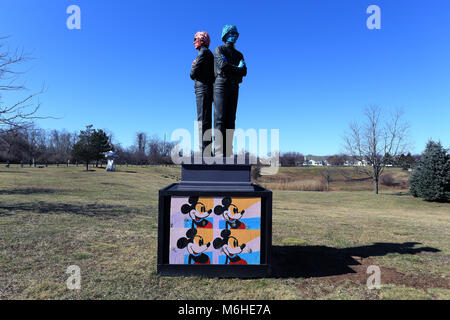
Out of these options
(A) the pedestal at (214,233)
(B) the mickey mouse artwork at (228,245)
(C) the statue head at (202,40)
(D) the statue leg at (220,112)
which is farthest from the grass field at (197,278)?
(C) the statue head at (202,40)

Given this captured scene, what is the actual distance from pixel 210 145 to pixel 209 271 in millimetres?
2255

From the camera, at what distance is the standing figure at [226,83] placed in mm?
4801

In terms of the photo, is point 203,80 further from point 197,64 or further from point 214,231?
point 214,231

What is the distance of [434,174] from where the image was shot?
18812 millimetres

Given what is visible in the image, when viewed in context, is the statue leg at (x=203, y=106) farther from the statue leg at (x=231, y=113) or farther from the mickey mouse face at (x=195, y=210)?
the mickey mouse face at (x=195, y=210)

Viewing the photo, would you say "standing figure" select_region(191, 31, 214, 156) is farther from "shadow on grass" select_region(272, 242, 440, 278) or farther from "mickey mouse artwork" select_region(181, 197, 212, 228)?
"shadow on grass" select_region(272, 242, 440, 278)

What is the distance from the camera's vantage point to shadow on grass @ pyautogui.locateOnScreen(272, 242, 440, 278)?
4.60 meters

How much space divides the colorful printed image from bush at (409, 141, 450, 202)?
20615mm

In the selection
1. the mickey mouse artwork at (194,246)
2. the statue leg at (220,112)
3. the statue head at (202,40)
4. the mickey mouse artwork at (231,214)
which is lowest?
the mickey mouse artwork at (194,246)

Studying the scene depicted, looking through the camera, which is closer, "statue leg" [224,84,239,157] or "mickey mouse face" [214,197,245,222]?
"mickey mouse face" [214,197,245,222]

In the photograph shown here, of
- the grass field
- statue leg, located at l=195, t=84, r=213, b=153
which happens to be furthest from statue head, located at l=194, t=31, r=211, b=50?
the grass field

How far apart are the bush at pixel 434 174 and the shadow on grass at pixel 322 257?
1550 cm

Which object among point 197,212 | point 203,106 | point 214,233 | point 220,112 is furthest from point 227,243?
point 203,106
